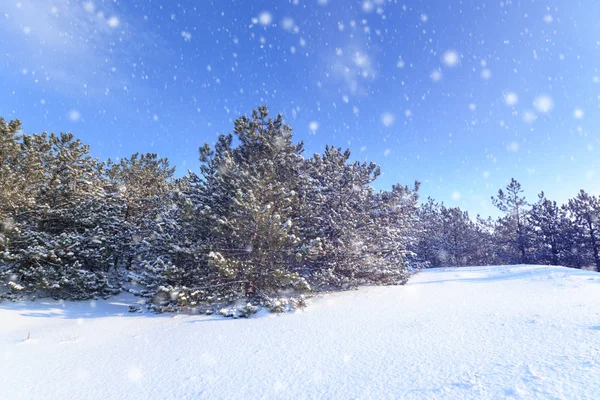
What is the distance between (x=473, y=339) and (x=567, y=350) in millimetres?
1458

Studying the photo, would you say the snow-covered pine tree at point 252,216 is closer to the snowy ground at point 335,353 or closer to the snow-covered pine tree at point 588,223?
the snowy ground at point 335,353

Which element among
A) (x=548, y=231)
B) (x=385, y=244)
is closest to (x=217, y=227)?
(x=385, y=244)

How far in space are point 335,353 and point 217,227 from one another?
300 inches

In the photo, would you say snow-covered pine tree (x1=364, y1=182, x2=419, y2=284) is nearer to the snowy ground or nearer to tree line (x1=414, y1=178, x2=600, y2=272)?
the snowy ground

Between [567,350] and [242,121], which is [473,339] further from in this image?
[242,121]

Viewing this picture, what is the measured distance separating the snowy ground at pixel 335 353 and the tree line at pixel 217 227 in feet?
8.45

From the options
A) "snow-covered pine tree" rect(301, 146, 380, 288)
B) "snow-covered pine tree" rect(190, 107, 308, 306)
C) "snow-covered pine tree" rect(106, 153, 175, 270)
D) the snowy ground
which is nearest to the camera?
the snowy ground

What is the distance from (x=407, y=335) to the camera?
260 inches

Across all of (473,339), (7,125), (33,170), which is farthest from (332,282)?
(7,125)

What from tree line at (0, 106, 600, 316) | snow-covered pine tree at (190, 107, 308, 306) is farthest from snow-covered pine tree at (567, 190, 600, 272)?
snow-covered pine tree at (190, 107, 308, 306)

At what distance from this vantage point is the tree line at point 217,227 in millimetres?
12273

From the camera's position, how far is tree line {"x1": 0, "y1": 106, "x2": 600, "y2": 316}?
40.3ft

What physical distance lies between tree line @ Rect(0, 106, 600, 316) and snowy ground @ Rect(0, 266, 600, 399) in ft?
8.45

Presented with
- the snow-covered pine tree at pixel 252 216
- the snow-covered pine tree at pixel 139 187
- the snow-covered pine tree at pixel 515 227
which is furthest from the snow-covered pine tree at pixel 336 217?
the snow-covered pine tree at pixel 515 227
